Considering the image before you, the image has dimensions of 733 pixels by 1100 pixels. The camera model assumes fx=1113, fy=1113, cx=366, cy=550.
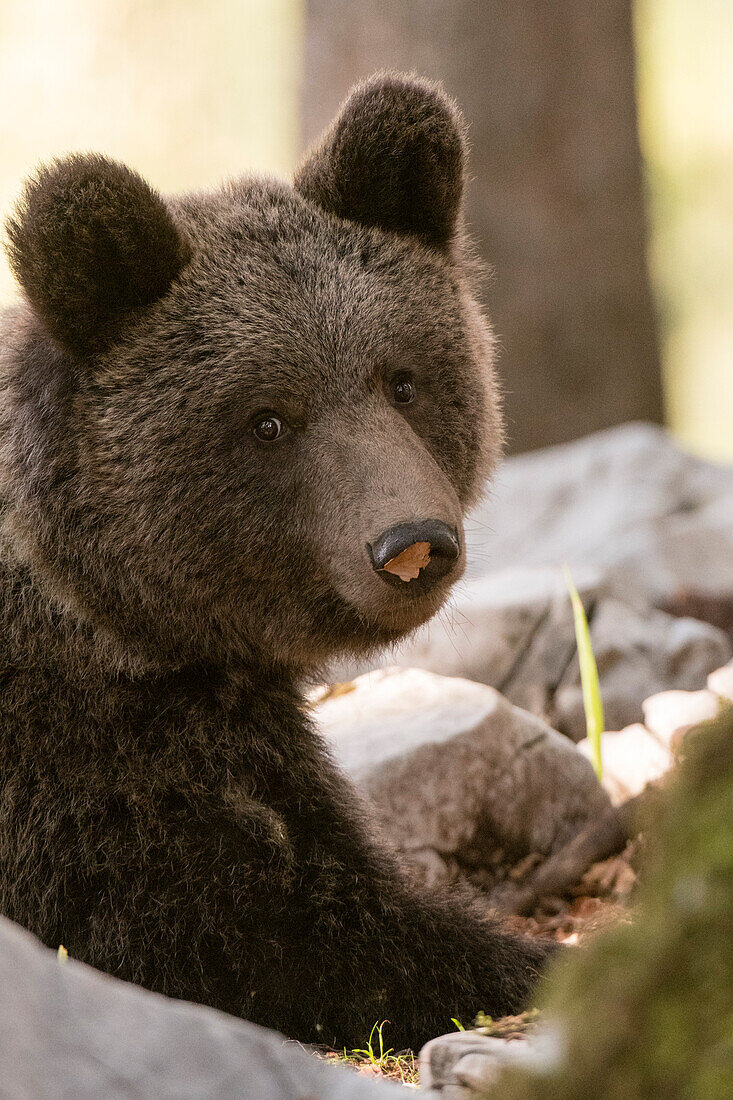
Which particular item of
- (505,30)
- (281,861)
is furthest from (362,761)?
(505,30)

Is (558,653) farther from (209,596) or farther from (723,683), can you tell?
(209,596)

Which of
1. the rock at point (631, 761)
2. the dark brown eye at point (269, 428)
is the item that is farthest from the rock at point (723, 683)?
the dark brown eye at point (269, 428)

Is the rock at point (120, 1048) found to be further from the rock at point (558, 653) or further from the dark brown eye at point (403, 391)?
the rock at point (558, 653)

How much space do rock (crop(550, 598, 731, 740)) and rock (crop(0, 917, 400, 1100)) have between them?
464cm

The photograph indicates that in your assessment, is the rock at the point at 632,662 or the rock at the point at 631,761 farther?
the rock at the point at 632,662

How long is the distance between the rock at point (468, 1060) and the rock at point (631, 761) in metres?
3.12


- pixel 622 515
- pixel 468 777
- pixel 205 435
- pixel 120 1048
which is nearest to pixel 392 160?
pixel 205 435

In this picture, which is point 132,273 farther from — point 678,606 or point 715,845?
point 678,606

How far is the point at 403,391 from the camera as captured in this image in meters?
3.98

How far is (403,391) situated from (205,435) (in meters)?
0.76

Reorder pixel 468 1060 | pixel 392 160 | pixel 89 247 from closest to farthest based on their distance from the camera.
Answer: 1. pixel 468 1060
2. pixel 89 247
3. pixel 392 160

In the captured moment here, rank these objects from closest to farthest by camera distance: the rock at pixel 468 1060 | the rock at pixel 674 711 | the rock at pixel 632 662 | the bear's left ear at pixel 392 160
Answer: the rock at pixel 468 1060, the bear's left ear at pixel 392 160, the rock at pixel 674 711, the rock at pixel 632 662

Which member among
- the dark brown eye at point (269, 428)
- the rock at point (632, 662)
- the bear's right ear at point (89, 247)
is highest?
the bear's right ear at point (89, 247)

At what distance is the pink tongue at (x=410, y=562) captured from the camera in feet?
11.1
